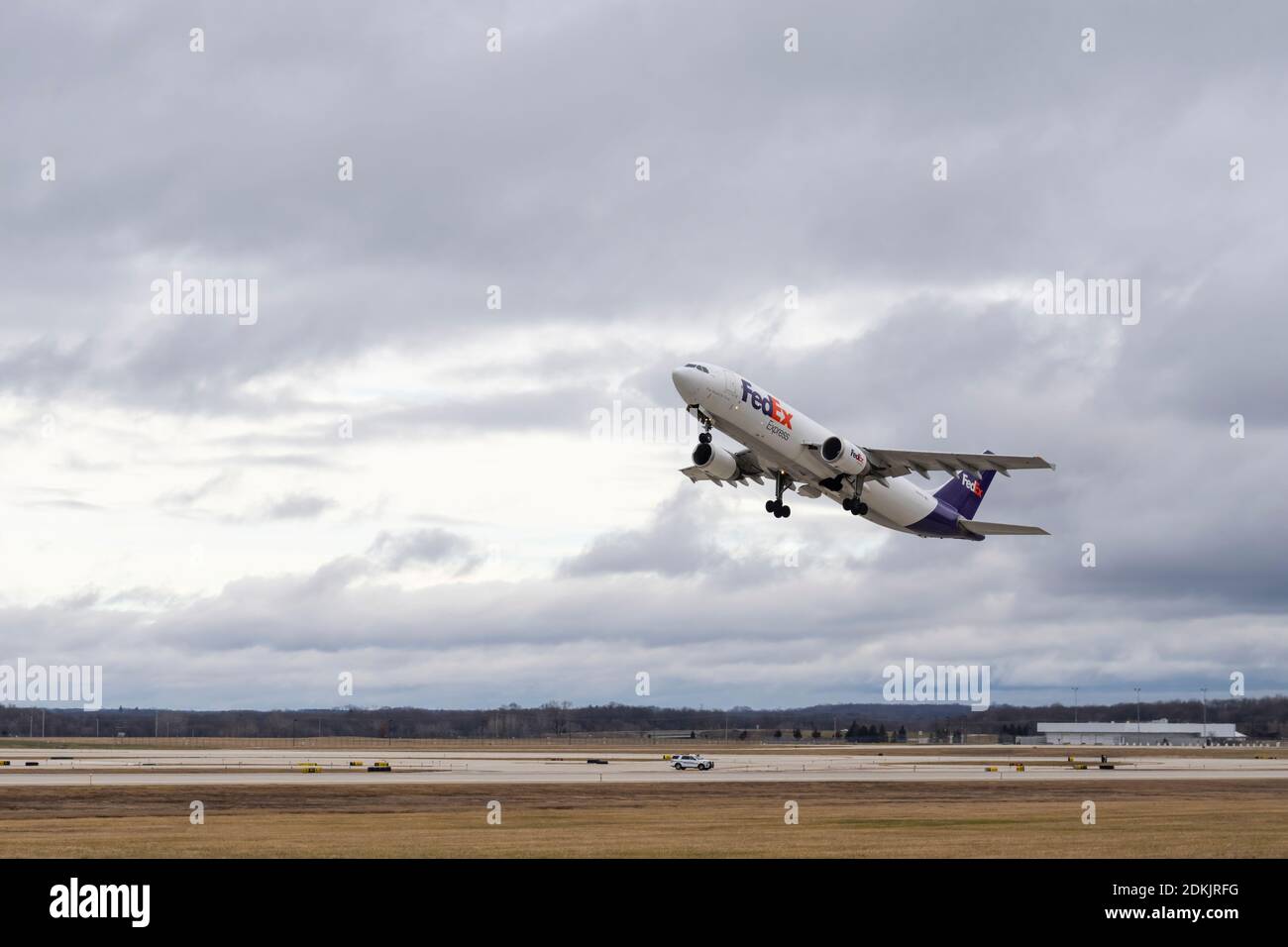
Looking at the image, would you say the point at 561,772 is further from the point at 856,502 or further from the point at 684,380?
the point at 684,380

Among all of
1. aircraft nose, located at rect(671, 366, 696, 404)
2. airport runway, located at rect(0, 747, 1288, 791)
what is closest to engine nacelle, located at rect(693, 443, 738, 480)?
aircraft nose, located at rect(671, 366, 696, 404)

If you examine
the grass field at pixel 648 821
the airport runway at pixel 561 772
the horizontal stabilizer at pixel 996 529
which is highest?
the horizontal stabilizer at pixel 996 529

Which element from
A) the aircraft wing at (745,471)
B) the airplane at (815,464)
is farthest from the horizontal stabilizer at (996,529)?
the aircraft wing at (745,471)

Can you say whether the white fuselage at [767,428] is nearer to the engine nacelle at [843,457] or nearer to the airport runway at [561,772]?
the engine nacelle at [843,457]

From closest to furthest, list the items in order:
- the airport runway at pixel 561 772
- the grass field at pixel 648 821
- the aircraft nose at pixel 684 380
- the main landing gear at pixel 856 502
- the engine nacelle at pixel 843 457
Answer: the grass field at pixel 648 821 < the aircraft nose at pixel 684 380 < the engine nacelle at pixel 843 457 < the main landing gear at pixel 856 502 < the airport runway at pixel 561 772

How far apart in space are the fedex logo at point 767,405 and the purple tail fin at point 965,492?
21697 mm

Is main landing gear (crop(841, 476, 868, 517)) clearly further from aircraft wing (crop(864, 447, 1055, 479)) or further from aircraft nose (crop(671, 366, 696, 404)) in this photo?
aircraft nose (crop(671, 366, 696, 404))

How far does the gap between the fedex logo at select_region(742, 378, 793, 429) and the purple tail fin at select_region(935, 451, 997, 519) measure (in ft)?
71.2

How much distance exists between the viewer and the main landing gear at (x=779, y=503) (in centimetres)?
6950

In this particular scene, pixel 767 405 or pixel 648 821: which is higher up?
pixel 767 405

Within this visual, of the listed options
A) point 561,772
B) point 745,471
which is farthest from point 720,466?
point 561,772

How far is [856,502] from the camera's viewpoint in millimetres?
72875

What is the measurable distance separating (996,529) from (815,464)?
2070 cm
